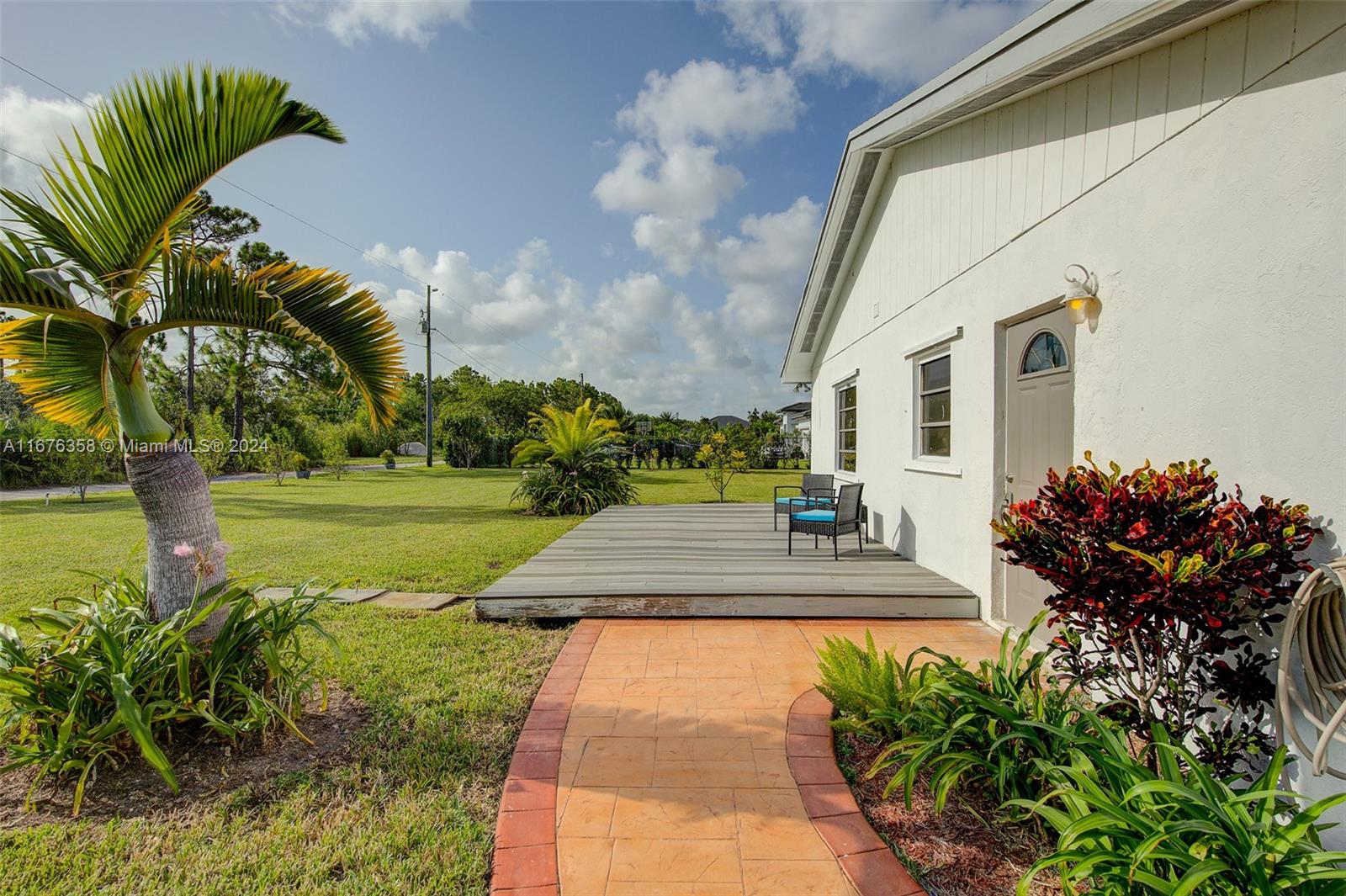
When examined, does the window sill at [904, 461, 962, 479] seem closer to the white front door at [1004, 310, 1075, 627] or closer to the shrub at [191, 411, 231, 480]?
the white front door at [1004, 310, 1075, 627]

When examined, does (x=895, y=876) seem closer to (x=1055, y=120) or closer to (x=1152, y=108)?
(x=1152, y=108)

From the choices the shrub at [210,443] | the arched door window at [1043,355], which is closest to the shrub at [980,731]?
the arched door window at [1043,355]

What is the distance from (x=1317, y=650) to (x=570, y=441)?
1205cm

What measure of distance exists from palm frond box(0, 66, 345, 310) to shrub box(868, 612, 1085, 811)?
14.1 feet

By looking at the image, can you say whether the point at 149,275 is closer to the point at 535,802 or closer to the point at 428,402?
the point at 535,802

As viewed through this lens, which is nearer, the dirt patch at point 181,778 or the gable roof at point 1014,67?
the dirt patch at point 181,778

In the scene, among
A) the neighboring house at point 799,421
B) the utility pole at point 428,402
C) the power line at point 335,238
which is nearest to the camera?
the power line at point 335,238

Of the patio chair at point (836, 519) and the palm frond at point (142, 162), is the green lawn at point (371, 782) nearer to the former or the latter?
the palm frond at point (142, 162)

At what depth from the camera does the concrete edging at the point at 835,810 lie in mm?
2102

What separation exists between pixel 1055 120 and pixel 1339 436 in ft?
9.74

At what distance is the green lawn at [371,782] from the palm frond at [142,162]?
5.60 ft

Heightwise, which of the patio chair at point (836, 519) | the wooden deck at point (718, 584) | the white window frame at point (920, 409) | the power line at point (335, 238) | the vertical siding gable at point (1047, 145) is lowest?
the wooden deck at point (718, 584)

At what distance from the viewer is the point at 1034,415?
14.6ft

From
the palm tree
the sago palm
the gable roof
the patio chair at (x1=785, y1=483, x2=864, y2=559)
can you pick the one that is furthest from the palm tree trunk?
the sago palm
